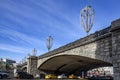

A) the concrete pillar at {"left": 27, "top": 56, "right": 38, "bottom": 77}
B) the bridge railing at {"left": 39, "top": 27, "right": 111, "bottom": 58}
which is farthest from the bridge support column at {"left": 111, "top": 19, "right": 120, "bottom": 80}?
the concrete pillar at {"left": 27, "top": 56, "right": 38, "bottom": 77}

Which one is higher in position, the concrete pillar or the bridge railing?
the bridge railing

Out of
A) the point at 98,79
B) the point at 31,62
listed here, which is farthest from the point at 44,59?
the point at 98,79

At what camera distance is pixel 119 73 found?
80.5 ft

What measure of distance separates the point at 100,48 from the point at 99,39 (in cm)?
140

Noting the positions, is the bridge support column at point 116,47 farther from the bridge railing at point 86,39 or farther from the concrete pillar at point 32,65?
the concrete pillar at point 32,65

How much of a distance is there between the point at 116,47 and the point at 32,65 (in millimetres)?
49832

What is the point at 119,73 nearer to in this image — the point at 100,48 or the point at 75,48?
the point at 100,48

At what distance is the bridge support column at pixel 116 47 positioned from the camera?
2498 centimetres

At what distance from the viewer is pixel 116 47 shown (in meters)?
25.9

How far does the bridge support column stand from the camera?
82.0 feet

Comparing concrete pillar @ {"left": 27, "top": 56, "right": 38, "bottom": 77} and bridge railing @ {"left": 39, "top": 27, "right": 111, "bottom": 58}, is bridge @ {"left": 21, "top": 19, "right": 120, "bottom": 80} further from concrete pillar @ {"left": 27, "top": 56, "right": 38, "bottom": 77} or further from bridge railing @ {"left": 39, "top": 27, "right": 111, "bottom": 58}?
concrete pillar @ {"left": 27, "top": 56, "right": 38, "bottom": 77}

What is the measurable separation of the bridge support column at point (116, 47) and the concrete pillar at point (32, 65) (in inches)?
1923

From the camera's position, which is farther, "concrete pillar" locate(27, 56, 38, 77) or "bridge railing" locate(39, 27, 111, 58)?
"concrete pillar" locate(27, 56, 38, 77)

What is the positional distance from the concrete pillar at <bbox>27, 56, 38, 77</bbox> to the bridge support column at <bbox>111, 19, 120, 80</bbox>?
160 feet
